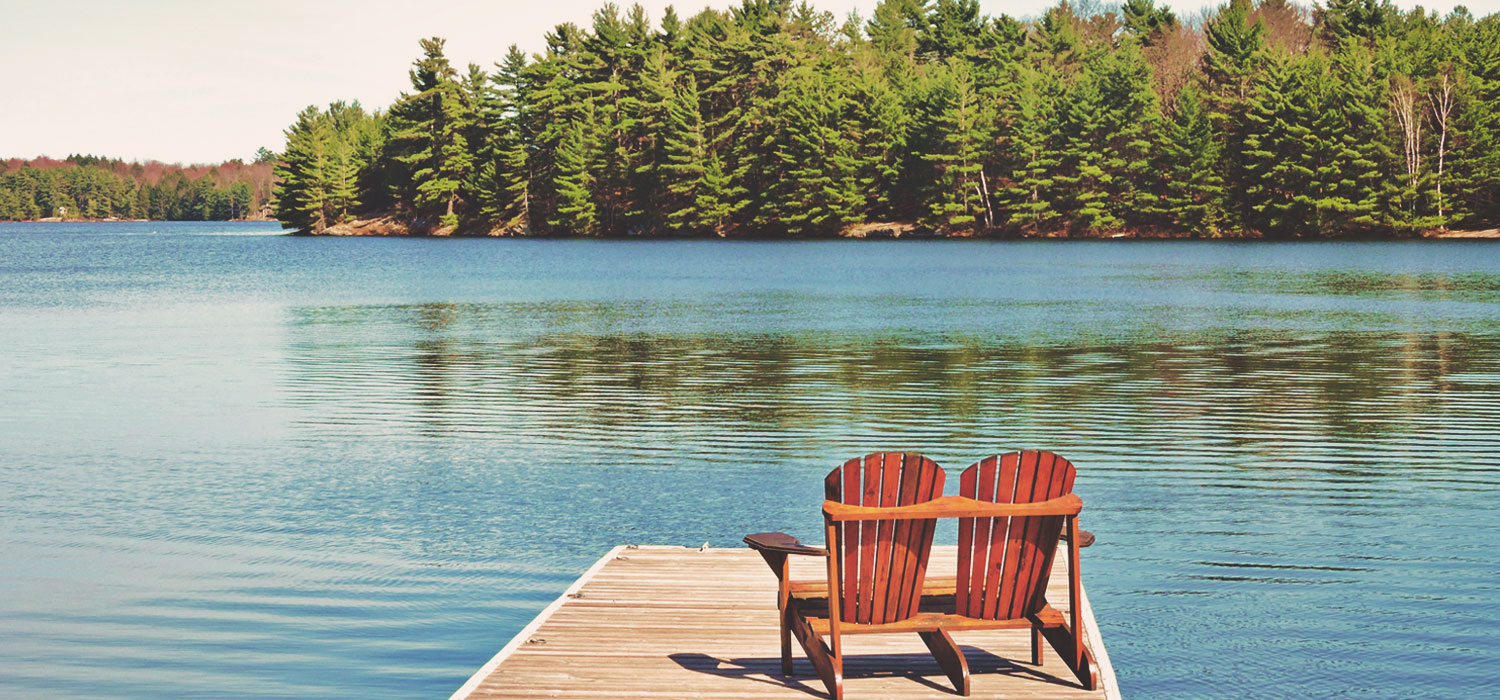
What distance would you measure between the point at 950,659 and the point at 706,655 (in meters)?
1.14

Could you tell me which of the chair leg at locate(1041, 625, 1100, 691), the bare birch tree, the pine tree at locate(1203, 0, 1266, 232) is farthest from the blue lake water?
the pine tree at locate(1203, 0, 1266, 232)

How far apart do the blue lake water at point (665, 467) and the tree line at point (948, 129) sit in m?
45.4

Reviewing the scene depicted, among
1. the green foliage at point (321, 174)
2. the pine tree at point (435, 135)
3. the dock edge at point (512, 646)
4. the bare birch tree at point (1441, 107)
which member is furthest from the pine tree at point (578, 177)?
the dock edge at point (512, 646)

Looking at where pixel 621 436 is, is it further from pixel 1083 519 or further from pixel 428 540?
pixel 1083 519

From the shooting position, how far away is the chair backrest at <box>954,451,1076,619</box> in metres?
5.11

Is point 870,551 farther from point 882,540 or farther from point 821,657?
point 821,657

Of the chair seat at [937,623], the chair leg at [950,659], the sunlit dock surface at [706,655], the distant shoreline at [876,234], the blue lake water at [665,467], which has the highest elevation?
the distant shoreline at [876,234]

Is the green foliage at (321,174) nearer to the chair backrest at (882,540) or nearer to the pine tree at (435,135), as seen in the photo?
the pine tree at (435,135)

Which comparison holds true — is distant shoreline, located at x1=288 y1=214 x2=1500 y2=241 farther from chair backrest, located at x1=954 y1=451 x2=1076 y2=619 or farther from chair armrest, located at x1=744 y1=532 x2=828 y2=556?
chair armrest, located at x1=744 y1=532 x2=828 y2=556

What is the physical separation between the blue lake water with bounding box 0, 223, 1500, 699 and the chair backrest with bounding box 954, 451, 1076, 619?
5.95ft

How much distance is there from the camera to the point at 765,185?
295ft

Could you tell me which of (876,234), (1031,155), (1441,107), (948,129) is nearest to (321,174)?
(876,234)

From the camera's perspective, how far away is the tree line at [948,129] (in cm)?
7356

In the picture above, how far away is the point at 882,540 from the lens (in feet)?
16.7
